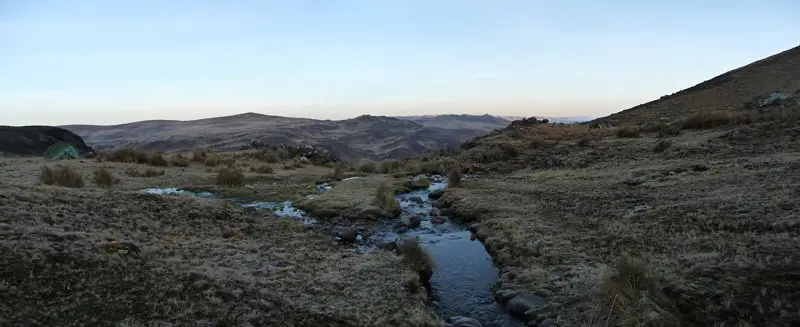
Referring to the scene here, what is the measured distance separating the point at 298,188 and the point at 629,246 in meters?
22.8

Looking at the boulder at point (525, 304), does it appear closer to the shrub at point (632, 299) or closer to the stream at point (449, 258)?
the stream at point (449, 258)

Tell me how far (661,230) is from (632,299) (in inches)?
241

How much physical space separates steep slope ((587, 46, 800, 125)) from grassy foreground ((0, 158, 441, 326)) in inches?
1906

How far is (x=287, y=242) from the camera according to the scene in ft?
53.3

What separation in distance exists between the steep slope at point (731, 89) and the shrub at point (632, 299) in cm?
Answer: 4777

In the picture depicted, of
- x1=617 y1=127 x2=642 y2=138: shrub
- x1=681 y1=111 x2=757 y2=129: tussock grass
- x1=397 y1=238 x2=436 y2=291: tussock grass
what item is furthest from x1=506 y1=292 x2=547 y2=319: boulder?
x1=617 y1=127 x2=642 y2=138: shrub

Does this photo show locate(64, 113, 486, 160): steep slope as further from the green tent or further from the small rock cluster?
the small rock cluster

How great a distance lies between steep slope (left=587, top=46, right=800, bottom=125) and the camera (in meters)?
53.9

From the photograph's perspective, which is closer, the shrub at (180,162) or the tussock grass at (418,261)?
the tussock grass at (418,261)

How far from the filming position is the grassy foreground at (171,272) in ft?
28.3

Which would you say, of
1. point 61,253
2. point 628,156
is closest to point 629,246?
point 61,253

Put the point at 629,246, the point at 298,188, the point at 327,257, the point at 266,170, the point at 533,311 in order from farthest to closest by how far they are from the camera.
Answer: the point at 266,170 < the point at 298,188 < the point at 327,257 < the point at 629,246 < the point at 533,311

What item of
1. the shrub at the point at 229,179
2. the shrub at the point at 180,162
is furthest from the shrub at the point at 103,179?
the shrub at the point at 180,162

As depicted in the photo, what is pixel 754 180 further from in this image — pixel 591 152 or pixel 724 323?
pixel 591 152
